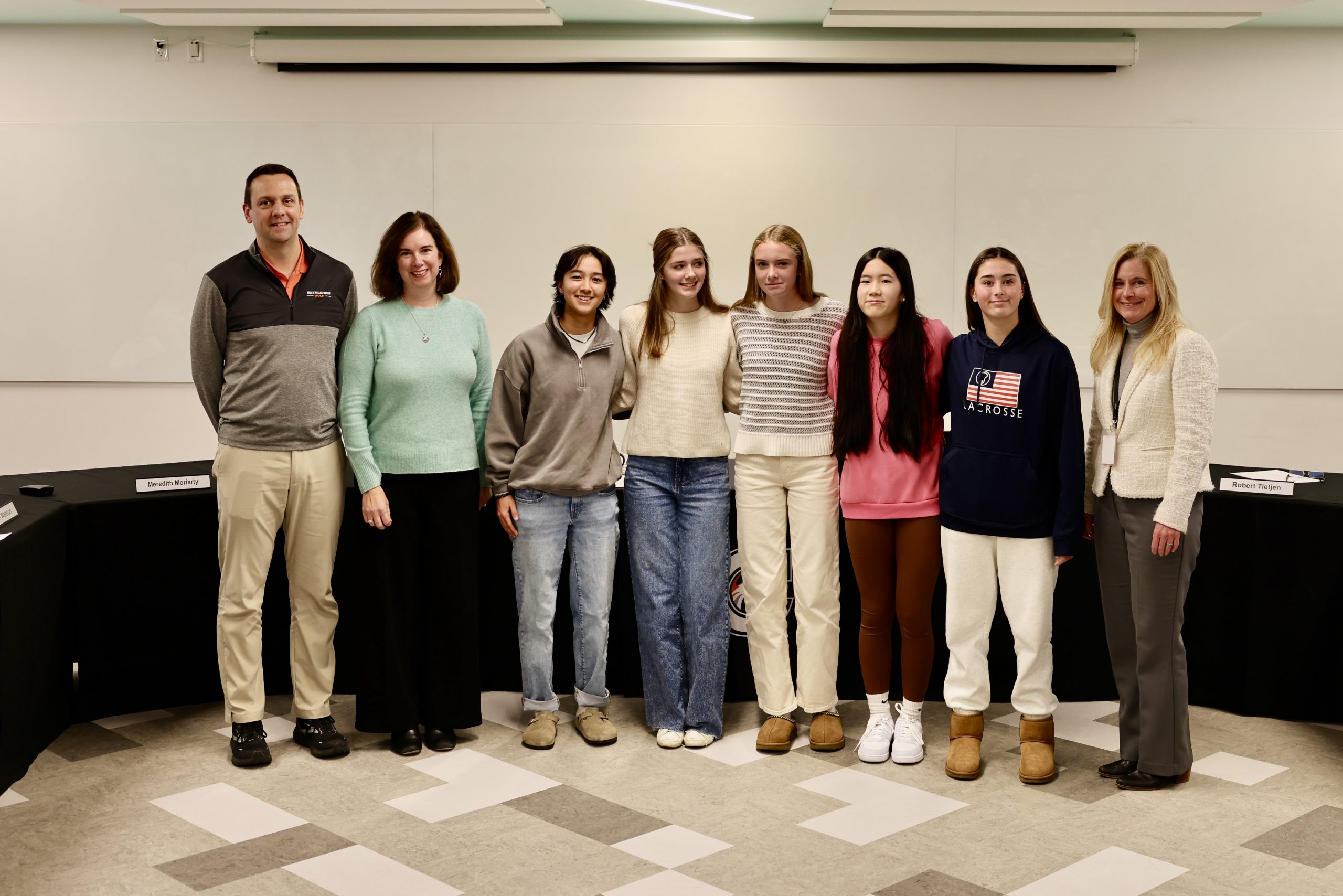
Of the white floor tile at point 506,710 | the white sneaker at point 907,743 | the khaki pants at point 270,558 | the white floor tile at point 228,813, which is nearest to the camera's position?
the white floor tile at point 228,813

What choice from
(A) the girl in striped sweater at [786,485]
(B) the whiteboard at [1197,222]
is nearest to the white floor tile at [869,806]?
(A) the girl in striped sweater at [786,485]

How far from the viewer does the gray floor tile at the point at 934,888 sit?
2346 mm

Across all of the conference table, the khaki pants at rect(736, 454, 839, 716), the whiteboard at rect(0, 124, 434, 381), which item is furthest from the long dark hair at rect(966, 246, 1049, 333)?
the whiteboard at rect(0, 124, 434, 381)

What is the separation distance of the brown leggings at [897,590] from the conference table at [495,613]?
15.0 inches

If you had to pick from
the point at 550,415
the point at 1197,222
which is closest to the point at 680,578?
the point at 550,415

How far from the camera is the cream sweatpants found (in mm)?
2963

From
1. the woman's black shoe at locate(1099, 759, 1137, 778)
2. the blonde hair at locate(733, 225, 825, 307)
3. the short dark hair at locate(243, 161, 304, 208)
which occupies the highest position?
the short dark hair at locate(243, 161, 304, 208)

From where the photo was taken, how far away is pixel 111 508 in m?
3.35

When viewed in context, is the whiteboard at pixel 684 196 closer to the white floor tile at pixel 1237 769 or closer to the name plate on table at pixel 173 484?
the name plate on table at pixel 173 484

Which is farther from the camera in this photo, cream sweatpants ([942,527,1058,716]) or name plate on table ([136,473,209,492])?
name plate on table ([136,473,209,492])

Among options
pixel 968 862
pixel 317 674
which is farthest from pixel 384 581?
pixel 968 862

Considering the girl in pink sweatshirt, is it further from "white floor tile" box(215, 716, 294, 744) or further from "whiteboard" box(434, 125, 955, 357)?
"whiteboard" box(434, 125, 955, 357)

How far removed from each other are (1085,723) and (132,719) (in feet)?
9.88

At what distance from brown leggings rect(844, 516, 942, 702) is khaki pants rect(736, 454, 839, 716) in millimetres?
93
